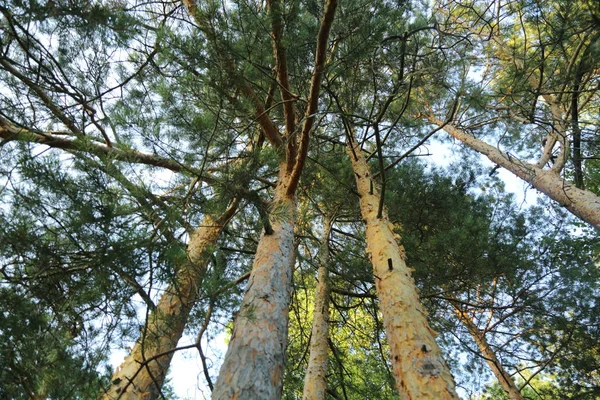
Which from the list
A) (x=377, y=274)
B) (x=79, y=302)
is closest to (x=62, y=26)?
(x=79, y=302)

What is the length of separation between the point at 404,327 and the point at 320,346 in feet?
5.83

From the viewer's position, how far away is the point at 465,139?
740 cm

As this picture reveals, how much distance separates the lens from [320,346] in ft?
13.8

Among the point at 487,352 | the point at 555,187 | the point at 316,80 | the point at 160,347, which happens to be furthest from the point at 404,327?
the point at 555,187

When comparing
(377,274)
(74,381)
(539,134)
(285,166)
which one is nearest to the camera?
(74,381)

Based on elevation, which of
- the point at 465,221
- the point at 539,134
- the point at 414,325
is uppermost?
the point at 539,134

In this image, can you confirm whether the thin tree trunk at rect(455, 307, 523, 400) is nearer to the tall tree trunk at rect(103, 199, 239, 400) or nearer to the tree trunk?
the tree trunk

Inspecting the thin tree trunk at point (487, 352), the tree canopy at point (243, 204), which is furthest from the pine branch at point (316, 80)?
the thin tree trunk at point (487, 352)

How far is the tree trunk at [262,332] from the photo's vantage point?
191cm

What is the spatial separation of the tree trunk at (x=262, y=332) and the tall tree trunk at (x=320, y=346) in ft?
3.78

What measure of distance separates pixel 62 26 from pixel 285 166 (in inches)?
93.9

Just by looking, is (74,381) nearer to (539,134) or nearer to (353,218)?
(353,218)

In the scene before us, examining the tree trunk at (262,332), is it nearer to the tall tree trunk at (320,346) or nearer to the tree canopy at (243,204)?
the tree canopy at (243,204)

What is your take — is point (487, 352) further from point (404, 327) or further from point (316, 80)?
point (316, 80)
